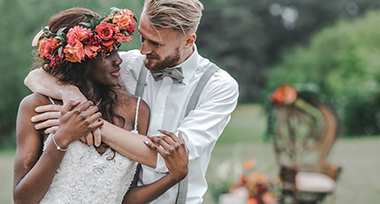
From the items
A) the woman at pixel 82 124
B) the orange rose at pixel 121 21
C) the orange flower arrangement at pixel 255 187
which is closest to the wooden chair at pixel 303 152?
the orange flower arrangement at pixel 255 187

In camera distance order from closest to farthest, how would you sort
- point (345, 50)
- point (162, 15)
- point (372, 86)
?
point (162, 15), point (372, 86), point (345, 50)

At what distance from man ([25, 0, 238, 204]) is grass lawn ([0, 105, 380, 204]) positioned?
3535mm

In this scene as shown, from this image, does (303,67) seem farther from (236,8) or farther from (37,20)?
(37,20)

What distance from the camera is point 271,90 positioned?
660cm

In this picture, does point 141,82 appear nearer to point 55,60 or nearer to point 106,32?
point 106,32

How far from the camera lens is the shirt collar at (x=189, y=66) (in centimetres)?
293

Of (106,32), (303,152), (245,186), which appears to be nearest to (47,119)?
(106,32)

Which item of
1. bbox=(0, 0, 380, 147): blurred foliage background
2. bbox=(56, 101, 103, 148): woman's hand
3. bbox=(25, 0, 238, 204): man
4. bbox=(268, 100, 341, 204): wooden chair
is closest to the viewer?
bbox=(56, 101, 103, 148): woman's hand

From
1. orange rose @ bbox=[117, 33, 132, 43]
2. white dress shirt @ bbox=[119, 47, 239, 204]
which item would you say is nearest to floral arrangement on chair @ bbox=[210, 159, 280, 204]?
white dress shirt @ bbox=[119, 47, 239, 204]

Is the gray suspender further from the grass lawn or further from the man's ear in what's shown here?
the grass lawn

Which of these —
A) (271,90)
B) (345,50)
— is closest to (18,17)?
(271,90)

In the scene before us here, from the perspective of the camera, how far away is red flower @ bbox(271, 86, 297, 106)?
6.36 metres

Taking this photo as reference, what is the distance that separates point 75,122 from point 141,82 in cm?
84

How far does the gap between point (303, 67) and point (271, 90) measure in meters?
32.6
